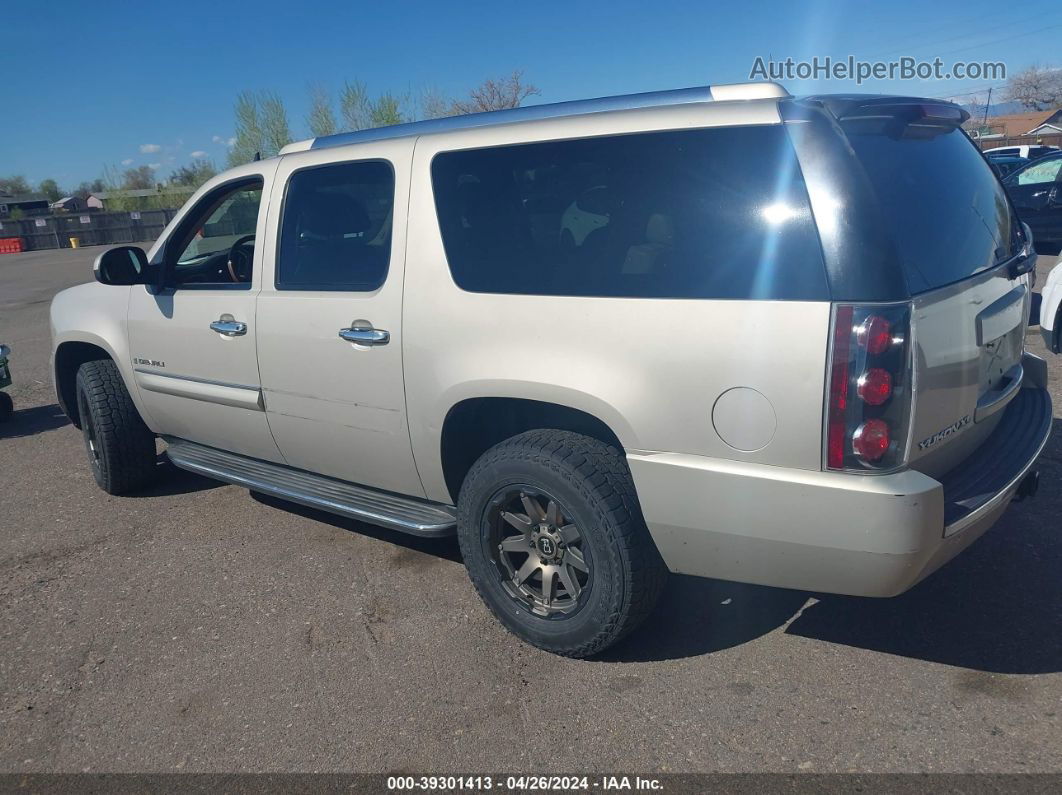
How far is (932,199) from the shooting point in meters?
2.92

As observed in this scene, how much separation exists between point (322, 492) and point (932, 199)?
9.23 feet

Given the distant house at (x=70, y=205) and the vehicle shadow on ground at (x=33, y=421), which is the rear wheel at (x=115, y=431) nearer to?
the vehicle shadow on ground at (x=33, y=421)

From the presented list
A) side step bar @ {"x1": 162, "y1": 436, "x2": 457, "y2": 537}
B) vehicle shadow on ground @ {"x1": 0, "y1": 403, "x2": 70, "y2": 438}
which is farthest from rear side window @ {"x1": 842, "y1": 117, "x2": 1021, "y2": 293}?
vehicle shadow on ground @ {"x1": 0, "y1": 403, "x2": 70, "y2": 438}

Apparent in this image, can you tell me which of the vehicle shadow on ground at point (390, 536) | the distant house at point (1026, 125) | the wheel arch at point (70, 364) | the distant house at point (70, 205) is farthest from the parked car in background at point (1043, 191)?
the distant house at point (70, 205)

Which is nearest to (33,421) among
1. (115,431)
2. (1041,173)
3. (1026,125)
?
(115,431)

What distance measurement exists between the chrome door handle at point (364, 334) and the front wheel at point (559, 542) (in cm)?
65

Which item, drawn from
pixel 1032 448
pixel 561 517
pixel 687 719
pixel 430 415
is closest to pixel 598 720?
pixel 687 719

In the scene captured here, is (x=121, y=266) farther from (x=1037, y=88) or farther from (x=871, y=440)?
(x=1037, y=88)

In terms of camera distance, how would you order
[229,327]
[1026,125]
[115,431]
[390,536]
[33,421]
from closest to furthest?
[229,327]
[390,536]
[115,431]
[33,421]
[1026,125]

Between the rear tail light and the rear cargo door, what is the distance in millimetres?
53

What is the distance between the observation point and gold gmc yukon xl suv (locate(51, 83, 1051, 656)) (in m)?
2.54

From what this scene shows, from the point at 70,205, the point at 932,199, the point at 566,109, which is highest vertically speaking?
the point at 70,205

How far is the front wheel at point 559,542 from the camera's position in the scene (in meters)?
2.98

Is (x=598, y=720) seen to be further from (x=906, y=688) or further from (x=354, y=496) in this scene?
(x=354, y=496)
